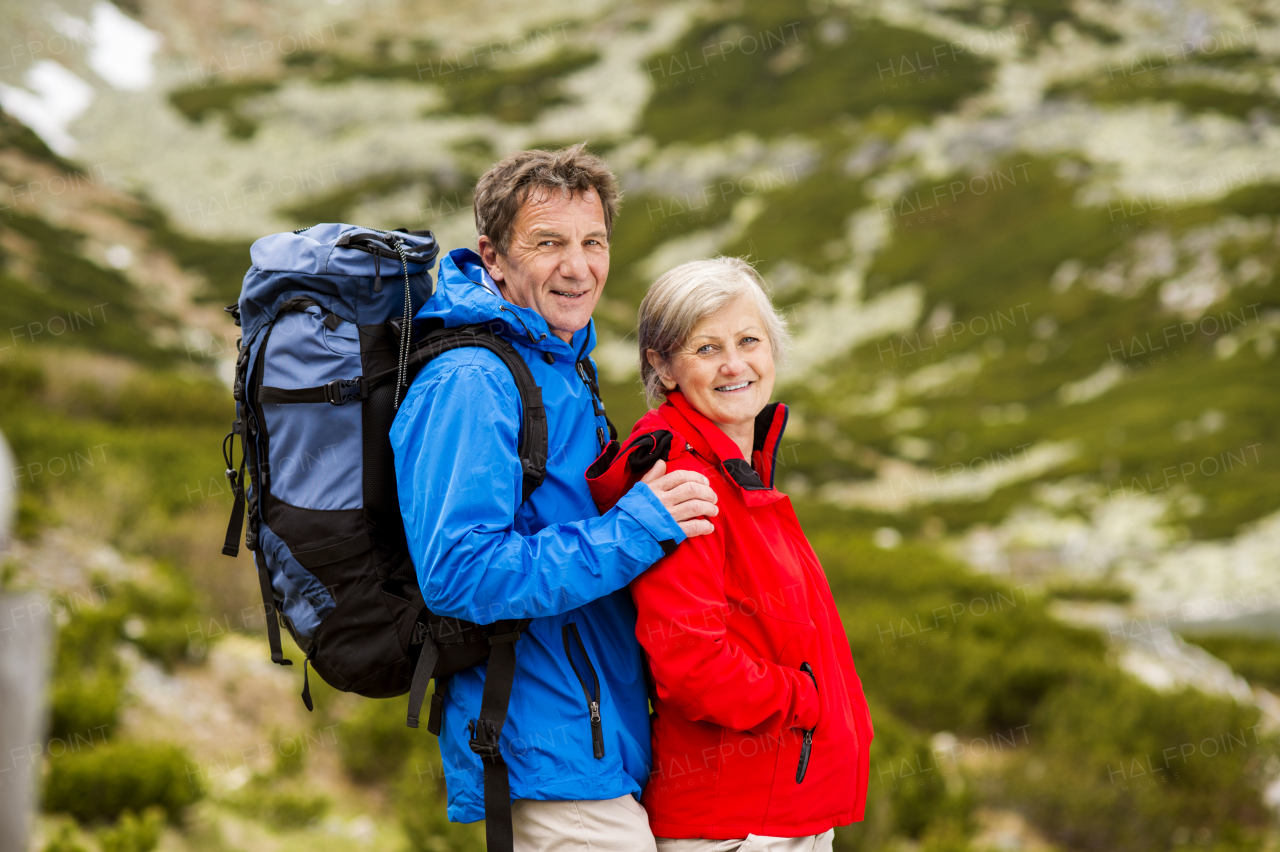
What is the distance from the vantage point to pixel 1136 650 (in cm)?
992

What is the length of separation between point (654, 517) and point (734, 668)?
35 cm

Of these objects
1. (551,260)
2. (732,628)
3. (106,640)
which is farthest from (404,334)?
(106,640)

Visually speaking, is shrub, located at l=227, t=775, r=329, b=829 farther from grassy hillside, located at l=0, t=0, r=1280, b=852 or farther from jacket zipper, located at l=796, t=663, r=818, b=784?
jacket zipper, located at l=796, t=663, r=818, b=784

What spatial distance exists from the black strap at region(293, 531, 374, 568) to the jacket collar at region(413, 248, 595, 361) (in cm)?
52

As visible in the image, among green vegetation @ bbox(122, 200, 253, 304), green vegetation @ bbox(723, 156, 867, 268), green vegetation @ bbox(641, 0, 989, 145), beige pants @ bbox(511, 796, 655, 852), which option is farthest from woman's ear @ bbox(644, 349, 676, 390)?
green vegetation @ bbox(641, 0, 989, 145)

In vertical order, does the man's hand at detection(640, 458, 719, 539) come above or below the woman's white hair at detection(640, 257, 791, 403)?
below

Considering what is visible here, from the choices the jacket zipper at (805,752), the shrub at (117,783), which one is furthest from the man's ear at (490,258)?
the shrub at (117,783)

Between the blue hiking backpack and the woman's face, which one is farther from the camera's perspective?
the woman's face

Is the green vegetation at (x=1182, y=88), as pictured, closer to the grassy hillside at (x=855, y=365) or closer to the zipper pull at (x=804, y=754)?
the grassy hillside at (x=855, y=365)

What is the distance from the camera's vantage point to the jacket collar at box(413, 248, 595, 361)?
206 centimetres

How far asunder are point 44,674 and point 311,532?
3.80 feet

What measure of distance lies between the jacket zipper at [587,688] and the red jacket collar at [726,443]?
0.51 metres

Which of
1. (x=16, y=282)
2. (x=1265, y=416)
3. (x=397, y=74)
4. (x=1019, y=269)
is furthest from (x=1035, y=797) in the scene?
(x=397, y=74)

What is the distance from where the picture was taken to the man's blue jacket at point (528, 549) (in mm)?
1867
